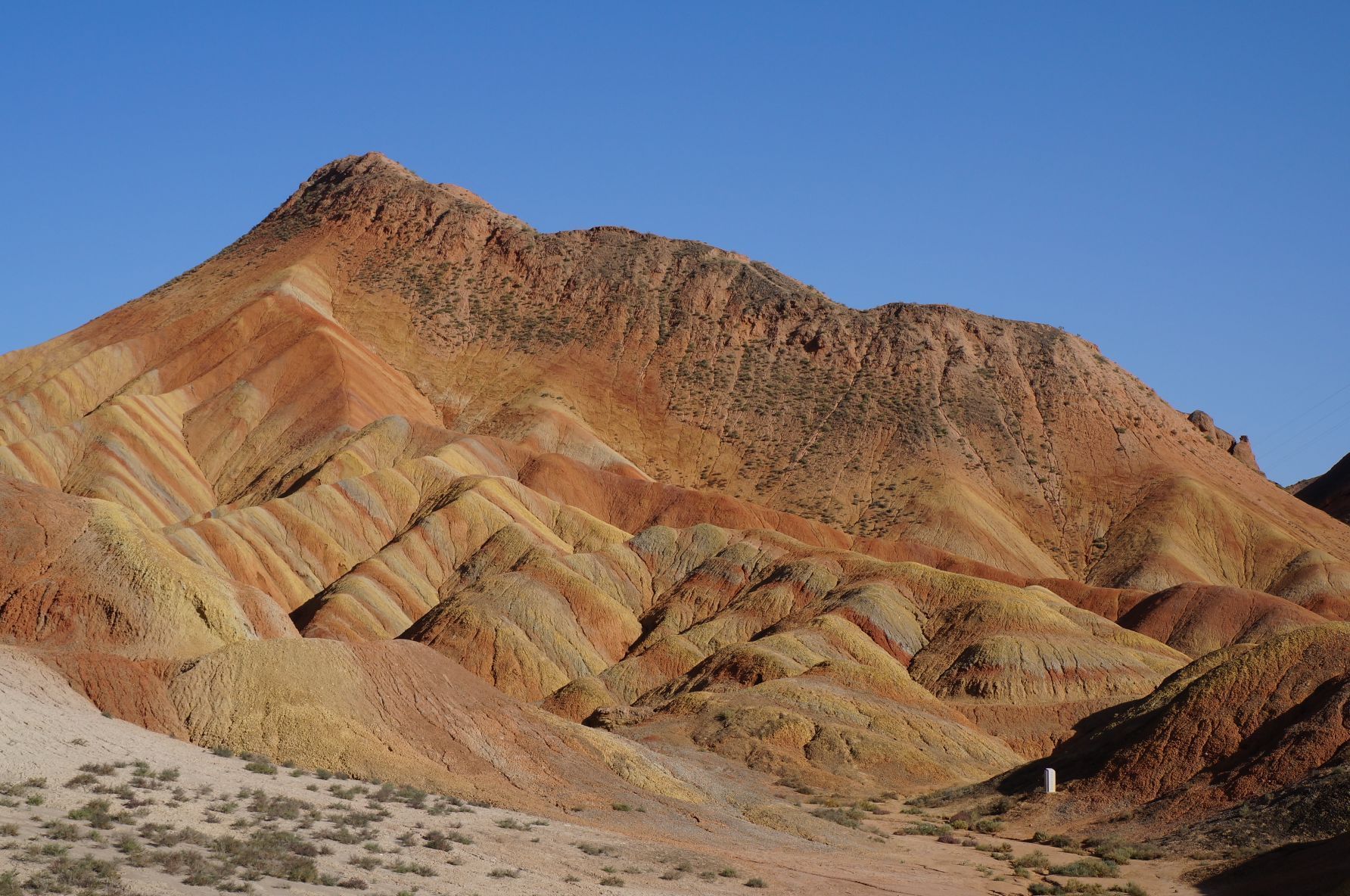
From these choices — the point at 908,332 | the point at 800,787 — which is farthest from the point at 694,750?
the point at 908,332

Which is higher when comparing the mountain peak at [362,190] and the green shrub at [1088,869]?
the mountain peak at [362,190]

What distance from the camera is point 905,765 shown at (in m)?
56.8

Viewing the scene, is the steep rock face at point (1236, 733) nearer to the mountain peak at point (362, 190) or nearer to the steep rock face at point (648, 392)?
the steep rock face at point (648, 392)

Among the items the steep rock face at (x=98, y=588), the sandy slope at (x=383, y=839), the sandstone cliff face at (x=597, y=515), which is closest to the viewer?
the sandy slope at (x=383, y=839)

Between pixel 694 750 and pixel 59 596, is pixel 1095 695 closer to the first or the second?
pixel 694 750

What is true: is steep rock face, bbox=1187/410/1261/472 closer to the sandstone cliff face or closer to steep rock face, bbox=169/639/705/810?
the sandstone cliff face

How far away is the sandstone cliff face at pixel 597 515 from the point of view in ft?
137

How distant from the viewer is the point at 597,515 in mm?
102750

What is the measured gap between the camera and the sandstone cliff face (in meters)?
41.8

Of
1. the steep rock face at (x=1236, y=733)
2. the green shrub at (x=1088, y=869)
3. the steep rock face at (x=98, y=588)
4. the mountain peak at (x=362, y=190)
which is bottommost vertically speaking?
the green shrub at (x=1088, y=869)

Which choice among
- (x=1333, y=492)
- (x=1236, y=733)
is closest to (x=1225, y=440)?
(x=1333, y=492)

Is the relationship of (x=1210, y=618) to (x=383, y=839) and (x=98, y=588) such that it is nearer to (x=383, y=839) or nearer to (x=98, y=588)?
(x=98, y=588)

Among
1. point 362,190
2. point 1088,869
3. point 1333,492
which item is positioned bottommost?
point 1088,869

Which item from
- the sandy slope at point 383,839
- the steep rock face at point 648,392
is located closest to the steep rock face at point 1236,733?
the sandy slope at point 383,839
